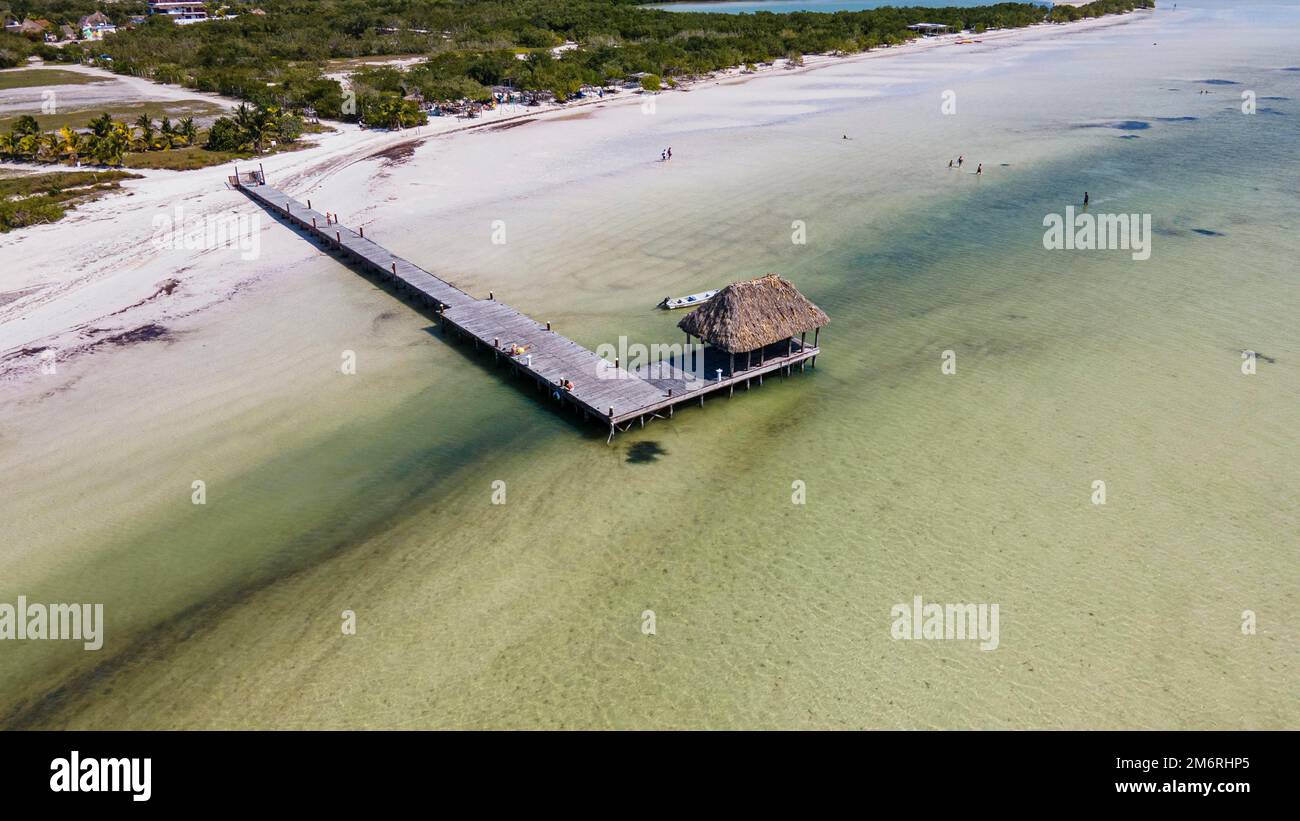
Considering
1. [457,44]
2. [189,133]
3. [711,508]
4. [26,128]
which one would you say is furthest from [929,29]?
[711,508]

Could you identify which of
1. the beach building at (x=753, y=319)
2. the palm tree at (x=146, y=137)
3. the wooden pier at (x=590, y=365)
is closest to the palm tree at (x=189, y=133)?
the palm tree at (x=146, y=137)

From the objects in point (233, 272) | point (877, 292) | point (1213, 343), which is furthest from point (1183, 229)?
point (233, 272)

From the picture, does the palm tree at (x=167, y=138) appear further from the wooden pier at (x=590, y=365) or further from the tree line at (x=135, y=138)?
the wooden pier at (x=590, y=365)

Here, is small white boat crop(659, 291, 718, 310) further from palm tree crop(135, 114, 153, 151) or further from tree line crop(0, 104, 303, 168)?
palm tree crop(135, 114, 153, 151)

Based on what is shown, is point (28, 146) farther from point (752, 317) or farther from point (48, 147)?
point (752, 317)
